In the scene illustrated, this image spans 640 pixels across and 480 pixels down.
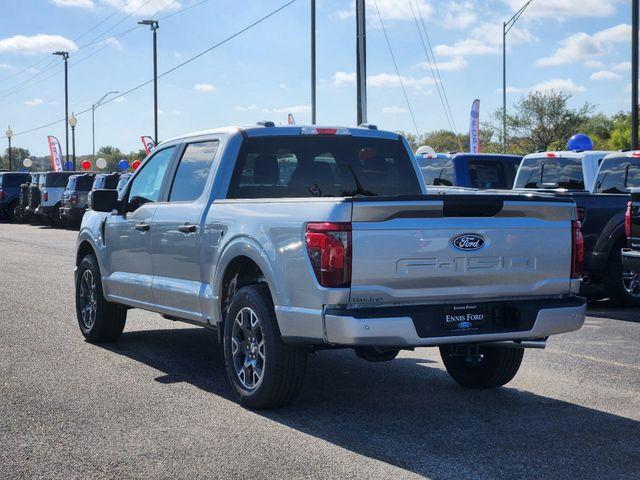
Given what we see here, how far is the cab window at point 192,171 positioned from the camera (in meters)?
7.73

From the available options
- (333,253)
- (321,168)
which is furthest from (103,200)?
(333,253)

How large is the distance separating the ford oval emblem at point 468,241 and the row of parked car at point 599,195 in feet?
17.9

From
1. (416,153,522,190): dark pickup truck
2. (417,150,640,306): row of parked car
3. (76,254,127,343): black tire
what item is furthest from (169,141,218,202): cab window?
(416,153,522,190): dark pickup truck

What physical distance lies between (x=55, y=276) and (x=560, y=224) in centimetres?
1152

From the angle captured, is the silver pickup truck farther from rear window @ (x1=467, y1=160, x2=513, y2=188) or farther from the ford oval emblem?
rear window @ (x1=467, y1=160, x2=513, y2=188)

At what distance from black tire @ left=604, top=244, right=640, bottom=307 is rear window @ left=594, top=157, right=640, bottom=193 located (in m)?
0.82

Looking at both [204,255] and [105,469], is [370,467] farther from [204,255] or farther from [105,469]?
[204,255]

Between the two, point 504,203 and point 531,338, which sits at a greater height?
point 504,203

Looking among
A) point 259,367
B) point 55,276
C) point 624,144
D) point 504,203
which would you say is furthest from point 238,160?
point 624,144

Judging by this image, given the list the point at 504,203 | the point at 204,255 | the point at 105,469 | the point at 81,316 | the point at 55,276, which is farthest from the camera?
the point at 55,276

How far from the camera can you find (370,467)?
17.3 ft

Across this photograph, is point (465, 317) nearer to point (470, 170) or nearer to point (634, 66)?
point (470, 170)

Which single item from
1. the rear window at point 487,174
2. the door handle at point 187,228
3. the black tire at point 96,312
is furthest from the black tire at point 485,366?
the rear window at point 487,174

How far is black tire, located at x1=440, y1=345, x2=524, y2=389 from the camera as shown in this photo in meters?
7.25
